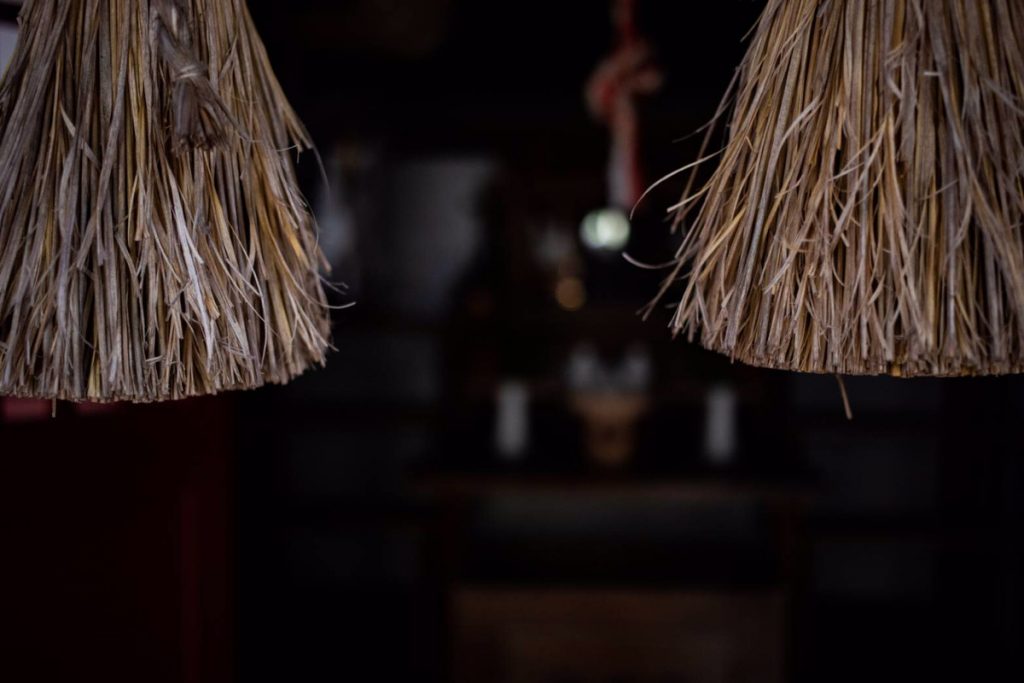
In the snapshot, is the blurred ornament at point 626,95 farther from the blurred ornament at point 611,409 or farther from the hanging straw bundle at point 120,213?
the hanging straw bundle at point 120,213

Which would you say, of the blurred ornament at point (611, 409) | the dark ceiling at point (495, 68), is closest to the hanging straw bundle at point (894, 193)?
the blurred ornament at point (611, 409)

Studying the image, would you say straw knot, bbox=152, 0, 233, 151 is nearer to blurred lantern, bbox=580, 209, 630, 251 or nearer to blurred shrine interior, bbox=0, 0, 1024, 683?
blurred shrine interior, bbox=0, 0, 1024, 683

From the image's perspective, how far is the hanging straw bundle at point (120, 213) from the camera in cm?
58

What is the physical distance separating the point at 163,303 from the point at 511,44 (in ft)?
7.06

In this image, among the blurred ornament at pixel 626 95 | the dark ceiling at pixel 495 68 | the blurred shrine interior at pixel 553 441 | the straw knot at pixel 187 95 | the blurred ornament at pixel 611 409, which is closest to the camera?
the straw knot at pixel 187 95

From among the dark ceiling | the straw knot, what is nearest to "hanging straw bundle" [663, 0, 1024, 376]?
the straw knot

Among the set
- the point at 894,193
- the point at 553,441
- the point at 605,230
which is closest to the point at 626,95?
the point at 605,230

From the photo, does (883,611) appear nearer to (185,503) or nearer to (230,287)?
(185,503)

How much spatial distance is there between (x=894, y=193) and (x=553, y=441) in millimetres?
1967

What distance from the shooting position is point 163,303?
0.60 m

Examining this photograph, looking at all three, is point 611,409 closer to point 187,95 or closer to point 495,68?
point 495,68

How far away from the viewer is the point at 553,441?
248cm

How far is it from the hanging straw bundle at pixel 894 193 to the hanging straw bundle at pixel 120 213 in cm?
42

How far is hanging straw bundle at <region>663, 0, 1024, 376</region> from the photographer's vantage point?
56 cm
